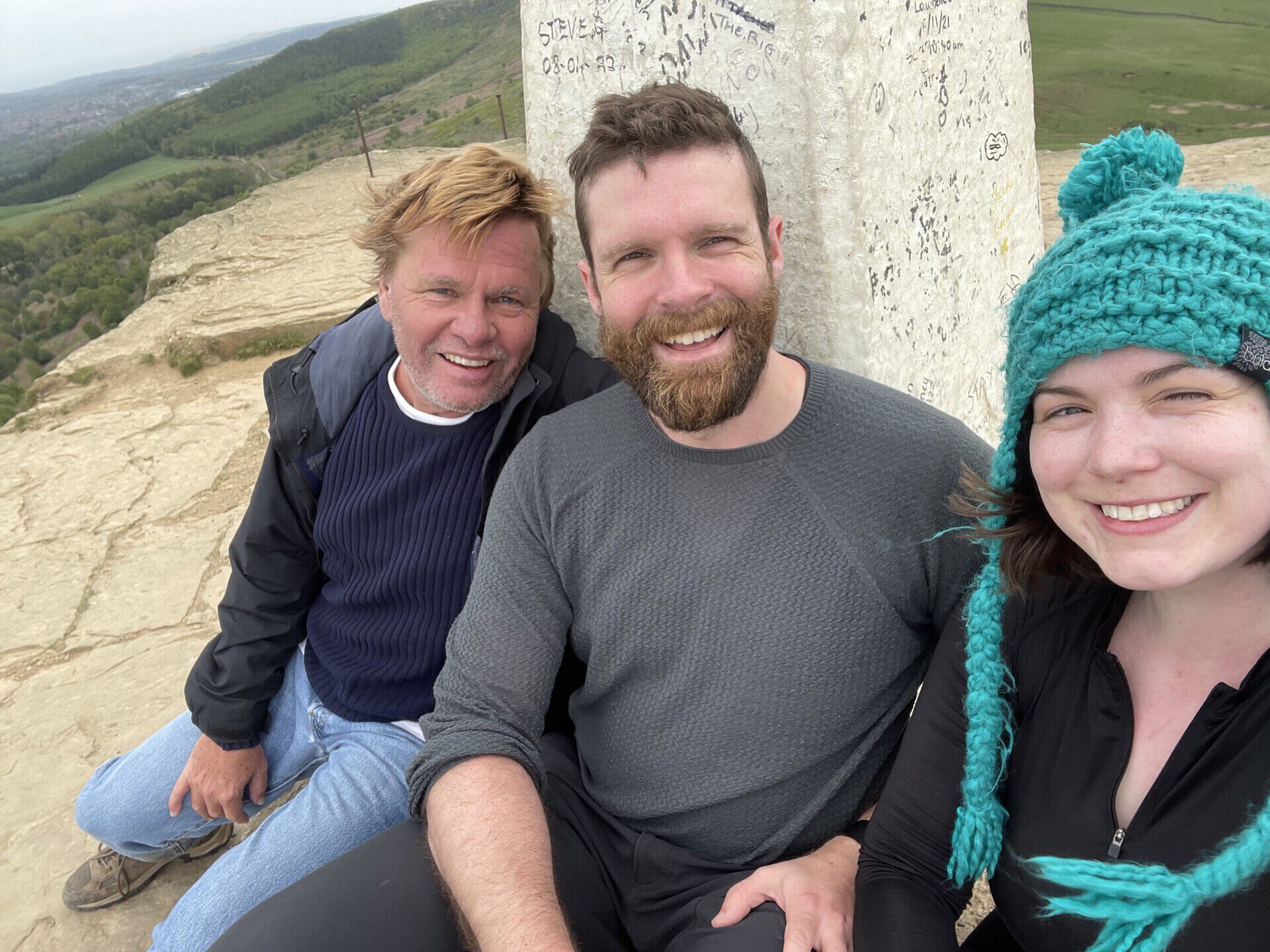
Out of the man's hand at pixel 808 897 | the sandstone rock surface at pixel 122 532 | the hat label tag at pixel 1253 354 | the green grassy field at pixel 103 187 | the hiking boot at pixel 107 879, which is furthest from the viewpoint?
the green grassy field at pixel 103 187

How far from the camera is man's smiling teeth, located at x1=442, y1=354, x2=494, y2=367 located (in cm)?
185

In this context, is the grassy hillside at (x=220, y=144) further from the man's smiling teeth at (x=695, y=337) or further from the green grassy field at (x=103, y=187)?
the man's smiling teeth at (x=695, y=337)

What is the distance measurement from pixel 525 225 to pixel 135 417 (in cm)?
400

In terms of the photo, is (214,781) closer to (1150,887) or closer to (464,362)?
(464,362)

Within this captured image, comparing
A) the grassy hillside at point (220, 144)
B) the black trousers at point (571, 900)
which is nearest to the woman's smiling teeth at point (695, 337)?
the black trousers at point (571, 900)

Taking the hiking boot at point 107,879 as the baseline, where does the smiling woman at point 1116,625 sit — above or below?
above

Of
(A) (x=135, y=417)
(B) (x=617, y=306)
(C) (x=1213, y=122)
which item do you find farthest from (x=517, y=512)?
(C) (x=1213, y=122)

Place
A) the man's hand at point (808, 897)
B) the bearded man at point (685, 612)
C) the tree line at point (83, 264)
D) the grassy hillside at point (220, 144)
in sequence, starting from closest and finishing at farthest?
the man's hand at point (808, 897) < the bearded man at point (685, 612) < the tree line at point (83, 264) < the grassy hillside at point (220, 144)

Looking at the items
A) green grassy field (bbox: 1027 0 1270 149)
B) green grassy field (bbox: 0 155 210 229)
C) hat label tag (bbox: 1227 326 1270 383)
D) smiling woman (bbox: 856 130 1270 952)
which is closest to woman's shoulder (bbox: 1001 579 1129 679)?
smiling woman (bbox: 856 130 1270 952)

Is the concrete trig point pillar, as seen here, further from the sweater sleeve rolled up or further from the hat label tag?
the hat label tag

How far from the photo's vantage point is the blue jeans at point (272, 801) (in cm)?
163

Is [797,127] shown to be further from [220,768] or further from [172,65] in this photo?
[172,65]

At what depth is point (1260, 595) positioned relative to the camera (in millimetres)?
1002

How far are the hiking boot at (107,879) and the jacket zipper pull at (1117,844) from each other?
2127mm
